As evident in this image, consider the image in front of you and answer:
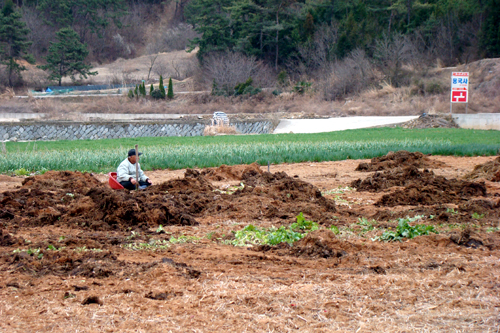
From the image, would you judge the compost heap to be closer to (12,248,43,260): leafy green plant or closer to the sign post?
(12,248,43,260): leafy green plant

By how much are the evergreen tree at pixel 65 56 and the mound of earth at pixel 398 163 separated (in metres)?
55.6

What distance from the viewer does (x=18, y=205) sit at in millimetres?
8555

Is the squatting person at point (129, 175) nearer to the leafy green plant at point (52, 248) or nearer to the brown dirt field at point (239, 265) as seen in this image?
the brown dirt field at point (239, 265)

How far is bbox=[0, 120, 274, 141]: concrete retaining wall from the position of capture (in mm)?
36250

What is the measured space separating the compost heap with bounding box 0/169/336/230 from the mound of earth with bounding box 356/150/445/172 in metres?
4.87

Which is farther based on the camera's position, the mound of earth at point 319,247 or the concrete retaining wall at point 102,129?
the concrete retaining wall at point 102,129

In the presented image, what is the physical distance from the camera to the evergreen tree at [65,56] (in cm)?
6150

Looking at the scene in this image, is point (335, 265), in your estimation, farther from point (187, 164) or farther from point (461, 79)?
point (461, 79)

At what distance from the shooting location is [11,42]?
2429 inches

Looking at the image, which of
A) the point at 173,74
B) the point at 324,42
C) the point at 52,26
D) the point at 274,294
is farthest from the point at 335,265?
the point at 52,26

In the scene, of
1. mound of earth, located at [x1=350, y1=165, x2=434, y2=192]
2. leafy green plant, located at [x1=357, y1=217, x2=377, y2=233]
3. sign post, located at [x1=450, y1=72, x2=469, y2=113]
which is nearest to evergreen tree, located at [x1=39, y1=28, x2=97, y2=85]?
sign post, located at [x1=450, y1=72, x2=469, y2=113]

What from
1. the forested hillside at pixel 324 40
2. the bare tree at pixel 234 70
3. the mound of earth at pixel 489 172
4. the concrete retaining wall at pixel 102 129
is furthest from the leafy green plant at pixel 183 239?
the bare tree at pixel 234 70

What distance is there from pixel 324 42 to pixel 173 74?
24264 millimetres

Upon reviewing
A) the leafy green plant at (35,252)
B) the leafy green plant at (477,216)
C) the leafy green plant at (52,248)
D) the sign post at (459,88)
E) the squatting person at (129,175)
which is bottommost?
the leafy green plant at (477,216)
